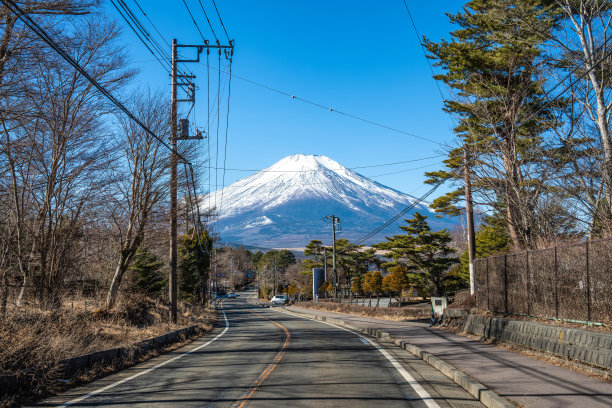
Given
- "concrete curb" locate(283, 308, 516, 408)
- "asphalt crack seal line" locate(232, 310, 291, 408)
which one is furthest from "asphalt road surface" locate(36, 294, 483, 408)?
"concrete curb" locate(283, 308, 516, 408)

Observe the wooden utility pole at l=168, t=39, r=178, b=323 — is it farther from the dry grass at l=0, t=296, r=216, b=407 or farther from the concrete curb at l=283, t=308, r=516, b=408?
the concrete curb at l=283, t=308, r=516, b=408

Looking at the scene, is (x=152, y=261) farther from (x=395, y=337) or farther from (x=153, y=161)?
(x=395, y=337)

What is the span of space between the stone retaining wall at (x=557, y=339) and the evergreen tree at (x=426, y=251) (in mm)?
35639

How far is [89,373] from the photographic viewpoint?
10.3 m

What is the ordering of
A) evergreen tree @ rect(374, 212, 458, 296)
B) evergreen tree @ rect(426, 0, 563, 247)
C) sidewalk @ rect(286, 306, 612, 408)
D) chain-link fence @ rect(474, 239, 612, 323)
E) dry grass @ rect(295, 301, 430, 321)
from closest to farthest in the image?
1. sidewalk @ rect(286, 306, 612, 408)
2. chain-link fence @ rect(474, 239, 612, 323)
3. evergreen tree @ rect(426, 0, 563, 247)
4. dry grass @ rect(295, 301, 430, 321)
5. evergreen tree @ rect(374, 212, 458, 296)

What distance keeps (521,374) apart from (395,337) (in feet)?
30.8

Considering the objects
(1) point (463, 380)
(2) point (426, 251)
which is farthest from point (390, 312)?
(1) point (463, 380)

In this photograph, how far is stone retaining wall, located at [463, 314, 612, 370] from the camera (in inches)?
347

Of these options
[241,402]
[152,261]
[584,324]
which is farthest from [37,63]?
[152,261]

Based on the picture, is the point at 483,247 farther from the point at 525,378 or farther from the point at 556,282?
the point at 525,378

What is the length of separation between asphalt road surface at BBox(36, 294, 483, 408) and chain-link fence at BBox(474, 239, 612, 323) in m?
3.61

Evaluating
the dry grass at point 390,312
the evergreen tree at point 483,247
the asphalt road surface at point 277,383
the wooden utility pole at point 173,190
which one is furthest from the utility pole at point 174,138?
the evergreen tree at point 483,247

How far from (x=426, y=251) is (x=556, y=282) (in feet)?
131

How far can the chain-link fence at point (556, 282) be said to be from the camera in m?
10.3
